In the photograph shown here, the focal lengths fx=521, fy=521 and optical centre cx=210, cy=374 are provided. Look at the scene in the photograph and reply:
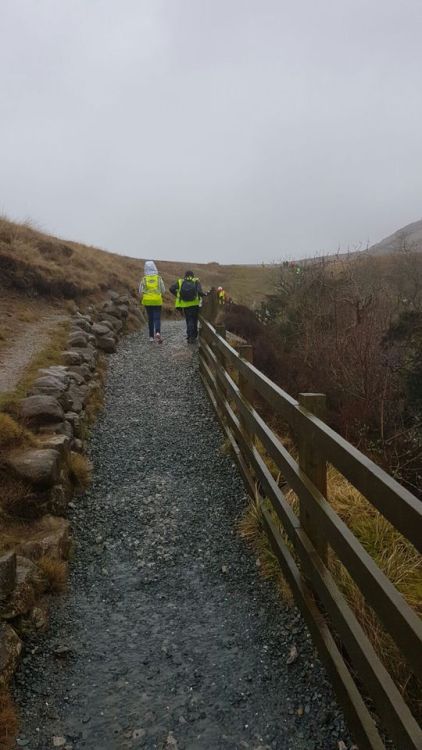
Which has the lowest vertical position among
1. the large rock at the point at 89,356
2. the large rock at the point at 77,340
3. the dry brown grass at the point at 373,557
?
the dry brown grass at the point at 373,557

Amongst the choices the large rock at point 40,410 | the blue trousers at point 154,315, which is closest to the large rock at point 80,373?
the large rock at point 40,410

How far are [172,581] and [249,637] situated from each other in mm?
894

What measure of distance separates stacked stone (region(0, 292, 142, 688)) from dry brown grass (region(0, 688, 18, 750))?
102 mm

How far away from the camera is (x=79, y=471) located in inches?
231

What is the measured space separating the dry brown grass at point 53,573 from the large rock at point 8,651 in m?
0.73

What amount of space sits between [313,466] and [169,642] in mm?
1574

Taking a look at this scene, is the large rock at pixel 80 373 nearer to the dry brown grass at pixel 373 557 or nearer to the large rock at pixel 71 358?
the large rock at pixel 71 358

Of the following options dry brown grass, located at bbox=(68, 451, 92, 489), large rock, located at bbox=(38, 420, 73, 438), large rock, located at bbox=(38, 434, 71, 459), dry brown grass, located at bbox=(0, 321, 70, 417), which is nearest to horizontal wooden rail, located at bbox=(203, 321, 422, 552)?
large rock, located at bbox=(38, 434, 71, 459)

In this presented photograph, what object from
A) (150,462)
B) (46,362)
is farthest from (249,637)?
(46,362)

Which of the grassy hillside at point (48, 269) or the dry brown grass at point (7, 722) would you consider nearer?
the dry brown grass at point (7, 722)

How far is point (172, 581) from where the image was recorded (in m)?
4.20

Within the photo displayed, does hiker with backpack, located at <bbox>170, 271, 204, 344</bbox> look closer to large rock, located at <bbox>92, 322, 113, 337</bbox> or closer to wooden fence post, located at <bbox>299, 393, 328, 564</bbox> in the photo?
large rock, located at <bbox>92, 322, 113, 337</bbox>

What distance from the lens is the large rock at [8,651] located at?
2.95 meters

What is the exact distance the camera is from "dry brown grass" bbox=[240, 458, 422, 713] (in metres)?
2.87
